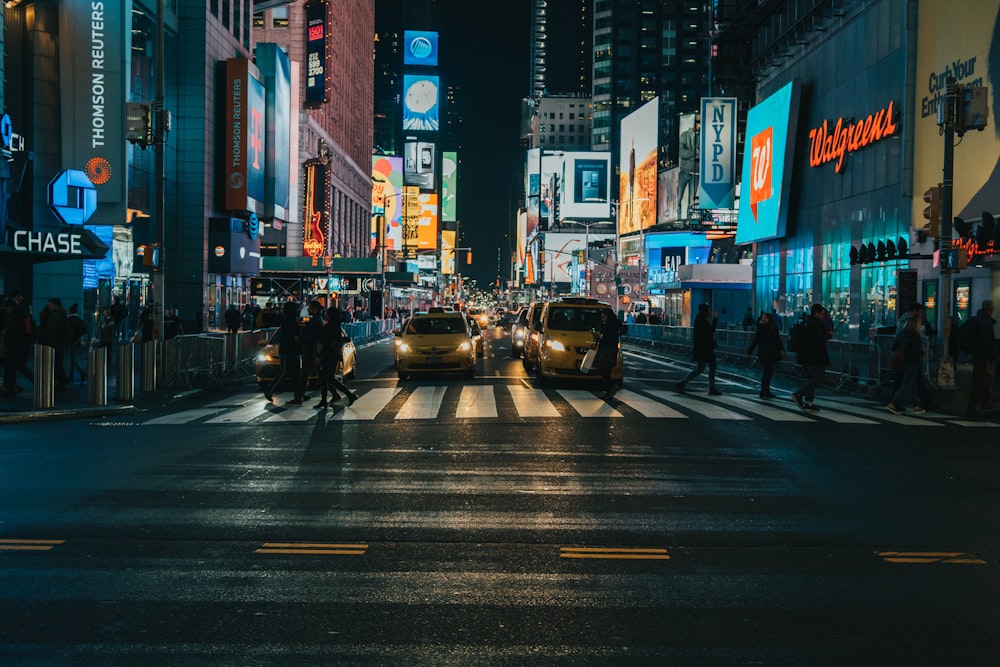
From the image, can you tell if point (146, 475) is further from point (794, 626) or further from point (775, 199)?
point (775, 199)

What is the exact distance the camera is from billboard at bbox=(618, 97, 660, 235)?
103812 millimetres

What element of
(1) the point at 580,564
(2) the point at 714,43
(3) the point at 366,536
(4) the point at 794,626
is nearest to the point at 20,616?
(3) the point at 366,536

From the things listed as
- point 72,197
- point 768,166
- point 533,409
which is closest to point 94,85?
point 72,197

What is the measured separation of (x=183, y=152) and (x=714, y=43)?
33.4 metres

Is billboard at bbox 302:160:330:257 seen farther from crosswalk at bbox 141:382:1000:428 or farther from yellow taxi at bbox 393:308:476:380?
crosswalk at bbox 141:382:1000:428

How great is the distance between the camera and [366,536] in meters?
7.92

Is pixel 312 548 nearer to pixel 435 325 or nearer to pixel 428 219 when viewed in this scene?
pixel 435 325

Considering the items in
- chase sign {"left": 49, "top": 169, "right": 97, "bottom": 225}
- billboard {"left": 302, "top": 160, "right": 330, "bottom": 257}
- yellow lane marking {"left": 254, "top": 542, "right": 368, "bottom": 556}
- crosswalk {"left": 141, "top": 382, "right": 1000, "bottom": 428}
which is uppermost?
billboard {"left": 302, "top": 160, "right": 330, "bottom": 257}

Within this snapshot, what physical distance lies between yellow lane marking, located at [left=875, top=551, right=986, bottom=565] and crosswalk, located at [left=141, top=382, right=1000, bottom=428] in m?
9.04

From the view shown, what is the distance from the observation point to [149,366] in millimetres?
20984

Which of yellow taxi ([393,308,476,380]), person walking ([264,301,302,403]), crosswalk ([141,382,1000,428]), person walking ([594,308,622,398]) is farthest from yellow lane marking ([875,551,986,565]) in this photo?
yellow taxi ([393,308,476,380])

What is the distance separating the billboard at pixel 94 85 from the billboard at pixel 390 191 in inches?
4240

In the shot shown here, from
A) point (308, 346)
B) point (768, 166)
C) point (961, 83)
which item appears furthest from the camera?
point (768, 166)

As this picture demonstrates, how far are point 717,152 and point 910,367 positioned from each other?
172ft
